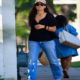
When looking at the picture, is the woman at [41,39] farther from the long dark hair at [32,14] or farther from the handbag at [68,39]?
the handbag at [68,39]

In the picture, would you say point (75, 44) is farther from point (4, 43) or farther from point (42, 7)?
point (4, 43)

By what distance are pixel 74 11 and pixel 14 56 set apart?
3.71m

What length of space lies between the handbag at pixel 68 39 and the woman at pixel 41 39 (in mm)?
552

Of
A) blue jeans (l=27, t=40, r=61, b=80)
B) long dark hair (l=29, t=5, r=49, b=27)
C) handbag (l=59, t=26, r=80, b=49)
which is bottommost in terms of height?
blue jeans (l=27, t=40, r=61, b=80)

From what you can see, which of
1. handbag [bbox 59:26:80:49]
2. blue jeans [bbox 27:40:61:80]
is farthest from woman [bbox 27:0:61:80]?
handbag [bbox 59:26:80:49]

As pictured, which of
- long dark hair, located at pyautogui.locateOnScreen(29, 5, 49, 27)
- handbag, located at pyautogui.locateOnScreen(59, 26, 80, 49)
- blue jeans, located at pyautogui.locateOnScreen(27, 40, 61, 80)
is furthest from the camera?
handbag, located at pyautogui.locateOnScreen(59, 26, 80, 49)

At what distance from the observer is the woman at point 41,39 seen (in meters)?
4.32

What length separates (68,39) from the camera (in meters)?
4.96

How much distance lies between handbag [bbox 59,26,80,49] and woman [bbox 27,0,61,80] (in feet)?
1.81

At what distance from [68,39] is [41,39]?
826 mm

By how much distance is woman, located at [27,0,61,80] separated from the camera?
432 centimetres

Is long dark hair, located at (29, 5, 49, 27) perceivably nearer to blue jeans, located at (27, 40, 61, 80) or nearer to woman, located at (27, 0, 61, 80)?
woman, located at (27, 0, 61, 80)

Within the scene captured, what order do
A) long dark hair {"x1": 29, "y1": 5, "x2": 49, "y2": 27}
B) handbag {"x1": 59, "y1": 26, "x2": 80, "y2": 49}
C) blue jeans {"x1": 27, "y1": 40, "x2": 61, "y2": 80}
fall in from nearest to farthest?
blue jeans {"x1": 27, "y1": 40, "x2": 61, "y2": 80} → long dark hair {"x1": 29, "y1": 5, "x2": 49, "y2": 27} → handbag {"x1": 59, "y1": 26, "x2": 80, "y2": 49}

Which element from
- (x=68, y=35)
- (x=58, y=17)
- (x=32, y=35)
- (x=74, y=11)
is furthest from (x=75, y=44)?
(x=74, y=11)
